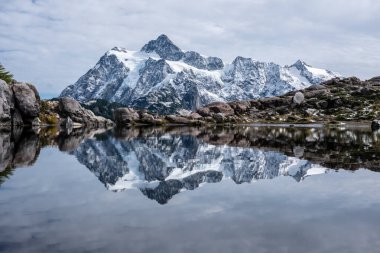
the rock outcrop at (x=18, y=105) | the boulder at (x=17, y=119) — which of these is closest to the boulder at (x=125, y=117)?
the rock outcrop at (x=18, y=105)

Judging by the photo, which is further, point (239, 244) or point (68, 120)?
point (68, 120)

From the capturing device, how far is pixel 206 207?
2403cm

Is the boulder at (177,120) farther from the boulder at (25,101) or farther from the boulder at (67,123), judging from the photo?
the boulder at (25,101)

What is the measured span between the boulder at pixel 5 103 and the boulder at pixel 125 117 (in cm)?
5366

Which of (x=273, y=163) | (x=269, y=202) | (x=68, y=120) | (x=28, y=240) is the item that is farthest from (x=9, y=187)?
(x=68, y=120)

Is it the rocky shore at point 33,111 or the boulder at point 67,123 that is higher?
the rocky shore at point 33,111

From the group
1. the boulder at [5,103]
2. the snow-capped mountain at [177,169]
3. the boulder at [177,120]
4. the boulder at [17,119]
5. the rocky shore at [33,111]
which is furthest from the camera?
the boulder at [177,120]

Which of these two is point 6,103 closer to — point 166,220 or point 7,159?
point 7,159

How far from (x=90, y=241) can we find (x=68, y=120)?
14204 centimetres

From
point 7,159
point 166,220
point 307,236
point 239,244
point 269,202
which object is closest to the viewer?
Answer: point 239,244

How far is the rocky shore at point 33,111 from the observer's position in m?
127

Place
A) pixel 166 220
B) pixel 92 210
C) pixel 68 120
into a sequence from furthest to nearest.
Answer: pixel 68 120 → pixel 92 210 → pixel 166 220

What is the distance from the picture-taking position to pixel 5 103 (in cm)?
12519

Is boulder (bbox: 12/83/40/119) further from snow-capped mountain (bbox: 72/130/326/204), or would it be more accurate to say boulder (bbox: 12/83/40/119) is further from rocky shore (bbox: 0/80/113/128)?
snow-capped mountain (bbox: 72/130/326/204)
